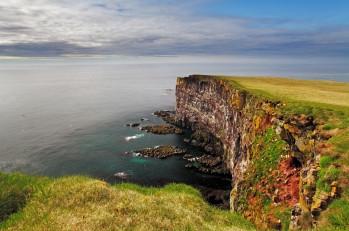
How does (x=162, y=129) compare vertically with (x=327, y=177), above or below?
below

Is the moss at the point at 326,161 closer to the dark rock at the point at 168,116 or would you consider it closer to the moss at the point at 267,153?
the moss at the point at 267,153

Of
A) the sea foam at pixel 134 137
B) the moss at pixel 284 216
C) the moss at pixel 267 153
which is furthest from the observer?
the sea foam at pixel 134 137

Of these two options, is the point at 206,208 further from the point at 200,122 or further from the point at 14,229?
the point at 200,122

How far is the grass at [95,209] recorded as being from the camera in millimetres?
14539

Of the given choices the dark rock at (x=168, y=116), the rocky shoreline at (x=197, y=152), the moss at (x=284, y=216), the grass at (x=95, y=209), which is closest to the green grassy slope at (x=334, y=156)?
the grass at (x=95, y=209)

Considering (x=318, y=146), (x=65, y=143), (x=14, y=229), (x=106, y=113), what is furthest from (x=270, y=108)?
(x=106, y=113)

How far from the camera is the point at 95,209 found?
52.3 ft

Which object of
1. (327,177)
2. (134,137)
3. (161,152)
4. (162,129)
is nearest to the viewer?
(327,177)

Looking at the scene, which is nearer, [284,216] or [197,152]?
[284,216]

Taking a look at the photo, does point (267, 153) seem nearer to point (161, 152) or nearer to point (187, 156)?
point (187, 156)

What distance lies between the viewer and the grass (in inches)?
572

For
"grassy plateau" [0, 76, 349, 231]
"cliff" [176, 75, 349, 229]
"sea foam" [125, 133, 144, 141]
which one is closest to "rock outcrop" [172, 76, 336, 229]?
"cliff" [176, 75, 349, 229]

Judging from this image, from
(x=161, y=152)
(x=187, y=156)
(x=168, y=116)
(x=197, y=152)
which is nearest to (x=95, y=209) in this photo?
(x=187, y=156)

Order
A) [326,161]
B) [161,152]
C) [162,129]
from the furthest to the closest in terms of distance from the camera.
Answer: [162,129], [161,152], [326,161]
